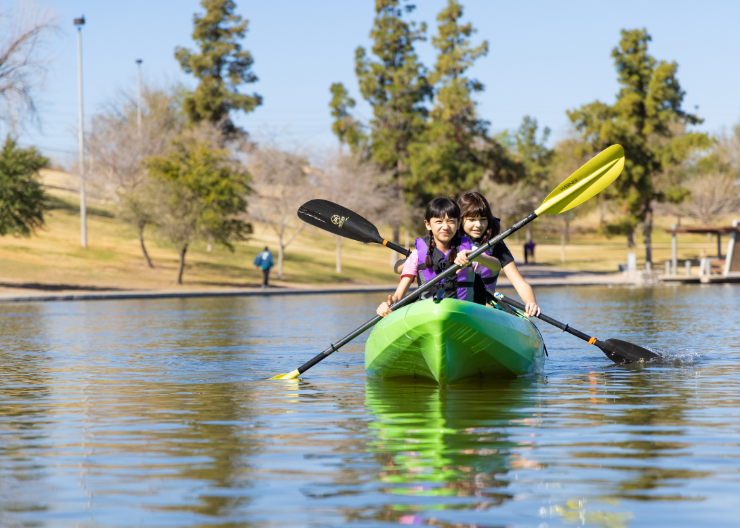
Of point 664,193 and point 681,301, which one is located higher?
point 664,193

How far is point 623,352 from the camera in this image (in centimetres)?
1171

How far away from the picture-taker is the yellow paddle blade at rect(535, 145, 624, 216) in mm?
10617

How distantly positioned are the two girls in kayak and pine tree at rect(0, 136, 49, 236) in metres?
31.8

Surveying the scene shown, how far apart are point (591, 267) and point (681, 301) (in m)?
42.2

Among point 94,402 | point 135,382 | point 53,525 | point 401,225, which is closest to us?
point 53,525

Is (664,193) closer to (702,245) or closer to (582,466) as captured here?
(702,245)

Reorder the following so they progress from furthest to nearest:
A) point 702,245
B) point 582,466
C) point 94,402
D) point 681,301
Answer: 1. point 702,245
2. point 681,301
3. point 94,402
4. point 582,466

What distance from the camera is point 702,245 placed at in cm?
8756

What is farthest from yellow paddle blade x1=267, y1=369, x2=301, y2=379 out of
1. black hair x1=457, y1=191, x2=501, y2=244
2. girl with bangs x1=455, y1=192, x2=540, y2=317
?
black hair x1=457, y1=191, x2=501, y2=244

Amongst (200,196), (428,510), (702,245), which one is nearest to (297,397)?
(428,510)

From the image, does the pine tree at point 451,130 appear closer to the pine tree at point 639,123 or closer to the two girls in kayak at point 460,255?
the pine tree at point 639,123

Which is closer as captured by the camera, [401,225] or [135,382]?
[135,382]

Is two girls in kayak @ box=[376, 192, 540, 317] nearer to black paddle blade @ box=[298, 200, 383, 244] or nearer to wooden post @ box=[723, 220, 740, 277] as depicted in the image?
black paddle blade @ box=[298, 200, 383, 244]

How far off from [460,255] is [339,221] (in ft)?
11.8
